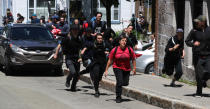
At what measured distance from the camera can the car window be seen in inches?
757

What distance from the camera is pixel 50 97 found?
13.2m

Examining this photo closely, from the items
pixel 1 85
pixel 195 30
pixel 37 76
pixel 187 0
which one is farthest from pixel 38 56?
pixel 195 30

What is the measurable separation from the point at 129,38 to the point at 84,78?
196 centimetres

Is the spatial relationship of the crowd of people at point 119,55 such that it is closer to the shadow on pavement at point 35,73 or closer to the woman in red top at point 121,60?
the woman in red top at point 121,60

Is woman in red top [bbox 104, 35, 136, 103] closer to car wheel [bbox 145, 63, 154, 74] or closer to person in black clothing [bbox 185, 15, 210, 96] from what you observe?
person in black clothing [bbox 185, 15, 210, 96]

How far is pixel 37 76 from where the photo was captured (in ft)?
61.4

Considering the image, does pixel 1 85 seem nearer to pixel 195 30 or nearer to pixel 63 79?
pixel 63 79

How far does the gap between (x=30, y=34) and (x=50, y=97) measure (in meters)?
6.65

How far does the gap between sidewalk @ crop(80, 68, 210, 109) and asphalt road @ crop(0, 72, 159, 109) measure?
206mm

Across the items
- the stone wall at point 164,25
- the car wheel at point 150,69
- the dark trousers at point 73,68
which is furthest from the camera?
the car wheel at point 150,69

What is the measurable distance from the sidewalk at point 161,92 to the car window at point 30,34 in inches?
100

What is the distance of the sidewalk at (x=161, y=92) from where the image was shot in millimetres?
11403

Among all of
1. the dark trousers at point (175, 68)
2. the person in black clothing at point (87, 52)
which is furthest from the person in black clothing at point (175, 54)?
the person in black clothing at point (87, 52)

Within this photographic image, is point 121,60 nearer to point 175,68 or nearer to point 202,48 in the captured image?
point 202,48
